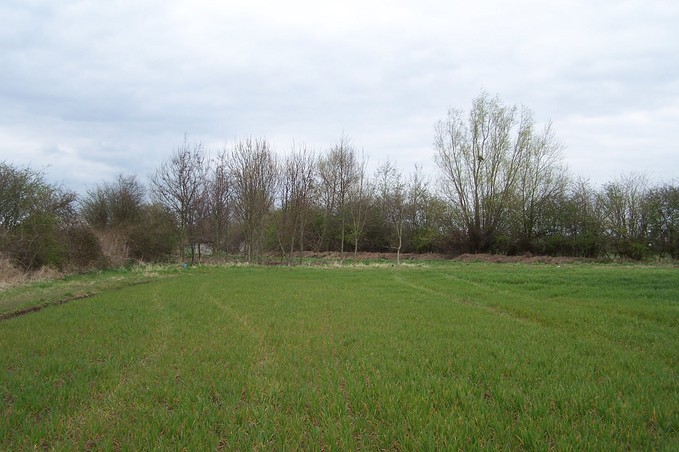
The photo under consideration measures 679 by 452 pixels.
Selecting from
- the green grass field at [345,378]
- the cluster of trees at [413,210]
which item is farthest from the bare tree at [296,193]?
the green grass field at [345,378]

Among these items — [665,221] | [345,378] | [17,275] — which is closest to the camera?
[345,378]

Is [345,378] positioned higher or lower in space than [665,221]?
lower

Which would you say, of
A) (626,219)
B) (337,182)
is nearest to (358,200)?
(337,182)

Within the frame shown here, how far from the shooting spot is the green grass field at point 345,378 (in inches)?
152

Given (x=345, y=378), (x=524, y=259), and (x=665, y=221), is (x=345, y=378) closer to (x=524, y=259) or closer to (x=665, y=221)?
(x=524, y=259)

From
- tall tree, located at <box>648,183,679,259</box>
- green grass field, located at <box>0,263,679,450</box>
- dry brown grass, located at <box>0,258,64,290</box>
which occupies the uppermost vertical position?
tall tree, located at <box>648,183,679,259</box>

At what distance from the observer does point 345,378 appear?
553 cm

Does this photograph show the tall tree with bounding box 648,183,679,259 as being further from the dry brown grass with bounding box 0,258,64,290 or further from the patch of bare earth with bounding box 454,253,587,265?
the dry brown grass with bounding box 0,258,64,290

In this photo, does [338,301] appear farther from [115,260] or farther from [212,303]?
[115,260]

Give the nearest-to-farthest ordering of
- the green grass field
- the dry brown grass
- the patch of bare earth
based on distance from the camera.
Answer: the green grass field < the dry brown grass < the patch of bare earth

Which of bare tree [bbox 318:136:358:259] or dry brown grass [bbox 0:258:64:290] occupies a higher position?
bare tree [bbox 318:136:358:259]

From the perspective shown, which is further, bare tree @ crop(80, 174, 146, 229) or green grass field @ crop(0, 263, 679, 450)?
bare tree @ crop(80, 174, 146, 229)

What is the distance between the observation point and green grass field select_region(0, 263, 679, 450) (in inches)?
152

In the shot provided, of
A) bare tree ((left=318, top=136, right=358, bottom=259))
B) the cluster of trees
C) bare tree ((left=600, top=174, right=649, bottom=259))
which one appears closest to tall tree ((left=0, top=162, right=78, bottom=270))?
the cluster of trees
